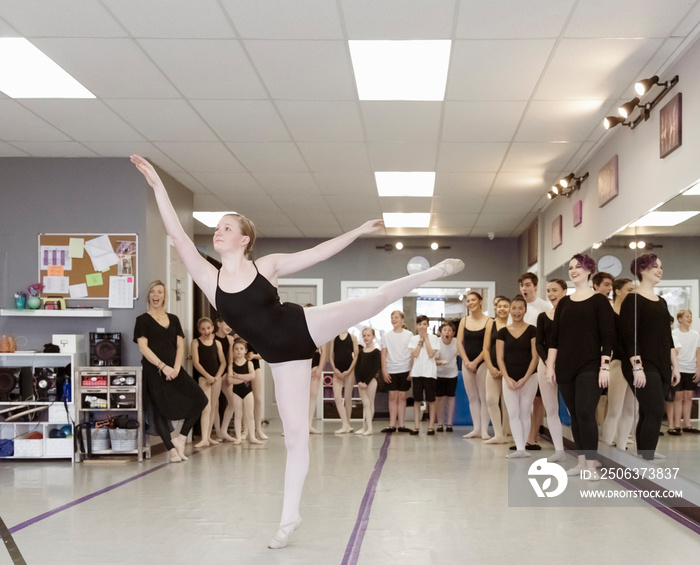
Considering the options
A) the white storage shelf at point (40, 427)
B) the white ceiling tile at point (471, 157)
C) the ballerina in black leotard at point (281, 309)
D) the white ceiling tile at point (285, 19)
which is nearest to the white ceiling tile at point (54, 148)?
the white storage shelf at point (40, 427)

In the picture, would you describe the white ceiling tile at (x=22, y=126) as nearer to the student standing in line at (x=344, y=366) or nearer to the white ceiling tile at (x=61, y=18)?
the white ceiling tile at (x=61, y=18)

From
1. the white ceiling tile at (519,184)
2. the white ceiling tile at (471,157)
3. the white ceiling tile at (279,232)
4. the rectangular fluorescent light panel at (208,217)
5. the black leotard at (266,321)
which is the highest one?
the white ceiling tile at (471,157)

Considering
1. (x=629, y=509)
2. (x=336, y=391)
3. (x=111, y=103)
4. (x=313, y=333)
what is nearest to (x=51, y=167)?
(x=111, y=103)

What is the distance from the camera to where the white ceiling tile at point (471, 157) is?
6.90 m

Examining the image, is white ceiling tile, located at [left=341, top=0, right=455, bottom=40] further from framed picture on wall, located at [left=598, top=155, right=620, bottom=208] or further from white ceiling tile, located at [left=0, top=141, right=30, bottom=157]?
white ceiling tile, located at [left=0, top=141, right=30, bottom=157]

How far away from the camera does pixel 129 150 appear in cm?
708

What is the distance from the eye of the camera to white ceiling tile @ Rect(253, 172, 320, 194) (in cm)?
810

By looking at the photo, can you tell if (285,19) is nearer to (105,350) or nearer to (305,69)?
(305,69)

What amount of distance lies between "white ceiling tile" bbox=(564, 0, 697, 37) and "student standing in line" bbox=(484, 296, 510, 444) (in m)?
3.72

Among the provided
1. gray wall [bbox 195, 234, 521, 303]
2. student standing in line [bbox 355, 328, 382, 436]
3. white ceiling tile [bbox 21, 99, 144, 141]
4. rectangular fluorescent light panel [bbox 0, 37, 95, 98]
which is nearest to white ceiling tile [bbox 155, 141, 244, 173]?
white ceiling tile [bbox 21, 99, 144, 141]

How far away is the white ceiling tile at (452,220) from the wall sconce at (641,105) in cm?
445

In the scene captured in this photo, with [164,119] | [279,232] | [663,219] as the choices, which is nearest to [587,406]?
[663,219]

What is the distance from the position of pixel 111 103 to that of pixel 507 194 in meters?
5.03

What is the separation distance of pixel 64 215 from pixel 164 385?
2000 mm
